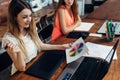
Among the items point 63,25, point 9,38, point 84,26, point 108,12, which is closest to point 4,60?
point 9,38

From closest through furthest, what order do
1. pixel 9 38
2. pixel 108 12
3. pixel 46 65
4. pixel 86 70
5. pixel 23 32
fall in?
1. pixel 86 70
2. pixel 46 65
3. pixel 9 38
4. pixel 23 32
5. pixel 108 12

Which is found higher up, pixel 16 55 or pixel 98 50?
pixel 16 55

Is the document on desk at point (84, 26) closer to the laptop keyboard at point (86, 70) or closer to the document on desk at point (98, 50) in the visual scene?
the document on desk at point (98, 50)

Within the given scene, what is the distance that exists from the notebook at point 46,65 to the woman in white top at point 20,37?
8 centimetres

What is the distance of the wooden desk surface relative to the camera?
2.63 meters

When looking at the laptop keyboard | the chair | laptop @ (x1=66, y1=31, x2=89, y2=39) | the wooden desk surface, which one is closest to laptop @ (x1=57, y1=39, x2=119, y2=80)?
the laptop keyboard

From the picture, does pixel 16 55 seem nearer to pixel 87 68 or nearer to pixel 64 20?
pixel 87 68

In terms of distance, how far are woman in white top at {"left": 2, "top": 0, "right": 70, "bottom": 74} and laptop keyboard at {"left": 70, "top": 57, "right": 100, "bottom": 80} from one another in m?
0.31

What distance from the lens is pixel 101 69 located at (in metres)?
1.21

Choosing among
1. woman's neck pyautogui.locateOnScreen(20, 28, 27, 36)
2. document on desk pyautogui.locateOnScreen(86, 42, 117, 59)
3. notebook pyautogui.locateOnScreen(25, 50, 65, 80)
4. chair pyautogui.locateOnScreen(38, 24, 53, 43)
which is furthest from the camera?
chair pyautogui.locateOnScreen(38, 24, 53, 43)

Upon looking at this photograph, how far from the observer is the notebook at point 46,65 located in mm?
1367

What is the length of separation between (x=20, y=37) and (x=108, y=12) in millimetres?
1572

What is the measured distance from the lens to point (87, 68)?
4.48 feet

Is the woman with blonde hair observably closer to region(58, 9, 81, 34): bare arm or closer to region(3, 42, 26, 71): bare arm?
region(58, 9, 81, 34): bare arm
